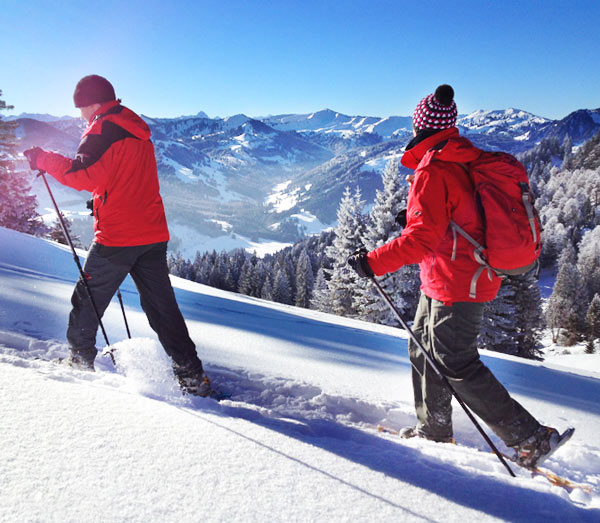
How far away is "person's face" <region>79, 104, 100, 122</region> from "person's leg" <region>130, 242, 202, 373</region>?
3.37 ft

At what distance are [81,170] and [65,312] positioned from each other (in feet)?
7.75

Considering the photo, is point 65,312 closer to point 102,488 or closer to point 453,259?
point 102,488

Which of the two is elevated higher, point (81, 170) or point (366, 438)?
point (81, 170)

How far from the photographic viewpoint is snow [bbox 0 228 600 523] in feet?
4.20

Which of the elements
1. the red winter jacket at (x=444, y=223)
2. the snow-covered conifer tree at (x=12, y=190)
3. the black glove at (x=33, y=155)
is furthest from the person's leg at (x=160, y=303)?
the snow-covered conifer tree at (x=12, y=190)

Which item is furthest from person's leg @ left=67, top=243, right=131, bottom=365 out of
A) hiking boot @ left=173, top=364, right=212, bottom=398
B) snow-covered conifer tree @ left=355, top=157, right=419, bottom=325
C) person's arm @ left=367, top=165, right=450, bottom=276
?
snow-covered conifer tree @ left=355, top=157, right=419, bottom=325

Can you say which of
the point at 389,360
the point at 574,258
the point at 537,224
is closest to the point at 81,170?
the point at 537,224

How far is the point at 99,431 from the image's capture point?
1.59 metres

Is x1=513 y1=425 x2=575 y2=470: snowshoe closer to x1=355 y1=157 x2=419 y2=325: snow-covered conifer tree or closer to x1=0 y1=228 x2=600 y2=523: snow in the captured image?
x1=0 y1=228 x2=600 y2=523: snow

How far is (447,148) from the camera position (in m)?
2.00

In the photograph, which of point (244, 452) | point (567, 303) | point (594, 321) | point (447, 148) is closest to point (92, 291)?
point (244, 452)

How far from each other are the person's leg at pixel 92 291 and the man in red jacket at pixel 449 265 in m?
1.69

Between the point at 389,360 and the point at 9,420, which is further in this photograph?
the point at 389,360

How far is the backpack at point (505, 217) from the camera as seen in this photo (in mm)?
1862
